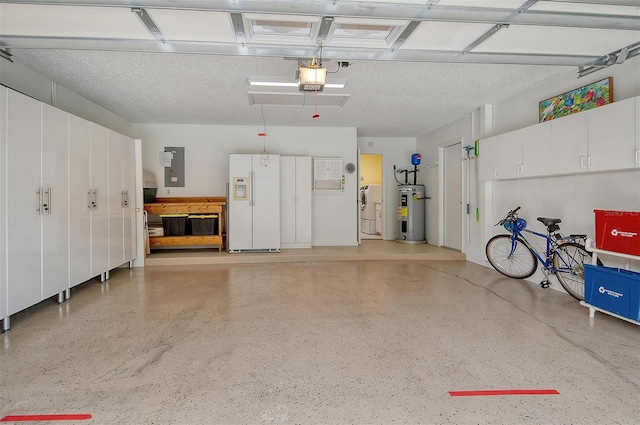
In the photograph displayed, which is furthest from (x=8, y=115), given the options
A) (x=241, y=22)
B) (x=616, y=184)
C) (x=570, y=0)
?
(x=616, y=184)

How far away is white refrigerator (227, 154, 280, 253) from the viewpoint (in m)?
6.46

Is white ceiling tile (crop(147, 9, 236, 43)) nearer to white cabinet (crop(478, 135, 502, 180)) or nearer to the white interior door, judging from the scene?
white cabinet (crop(478, 135, 502, 180))

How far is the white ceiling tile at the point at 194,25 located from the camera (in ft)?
A: 8.61

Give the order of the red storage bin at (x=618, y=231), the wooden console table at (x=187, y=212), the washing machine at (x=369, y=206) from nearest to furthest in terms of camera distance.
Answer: the red storage bin at (x=618, y=231) < the wooden console table at (x=187, y=212) < the washing machine at (x=369, y=206)

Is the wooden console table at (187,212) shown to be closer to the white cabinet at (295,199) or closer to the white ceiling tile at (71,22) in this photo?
the white cabinet at (295,199)

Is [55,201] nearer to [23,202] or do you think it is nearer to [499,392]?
[23,202]

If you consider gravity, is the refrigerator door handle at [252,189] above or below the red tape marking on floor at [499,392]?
above

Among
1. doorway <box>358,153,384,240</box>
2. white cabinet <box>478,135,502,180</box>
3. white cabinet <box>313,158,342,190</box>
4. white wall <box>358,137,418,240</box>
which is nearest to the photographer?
white cabinet <box>478,135,502,180</box>

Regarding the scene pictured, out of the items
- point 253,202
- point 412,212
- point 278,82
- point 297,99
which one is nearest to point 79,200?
point 278,82

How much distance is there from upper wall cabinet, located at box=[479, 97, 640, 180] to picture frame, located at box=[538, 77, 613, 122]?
0.32 m

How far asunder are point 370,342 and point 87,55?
13.6 feet

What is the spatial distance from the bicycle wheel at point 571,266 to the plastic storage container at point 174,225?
579 centimetres

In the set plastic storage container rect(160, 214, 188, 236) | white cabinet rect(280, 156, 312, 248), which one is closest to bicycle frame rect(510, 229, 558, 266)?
white cabinet rect(280, 156, 312, 248)

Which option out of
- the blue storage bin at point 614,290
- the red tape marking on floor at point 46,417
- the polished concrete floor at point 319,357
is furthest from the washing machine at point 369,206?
the red tape marking on floor at point 46,417
